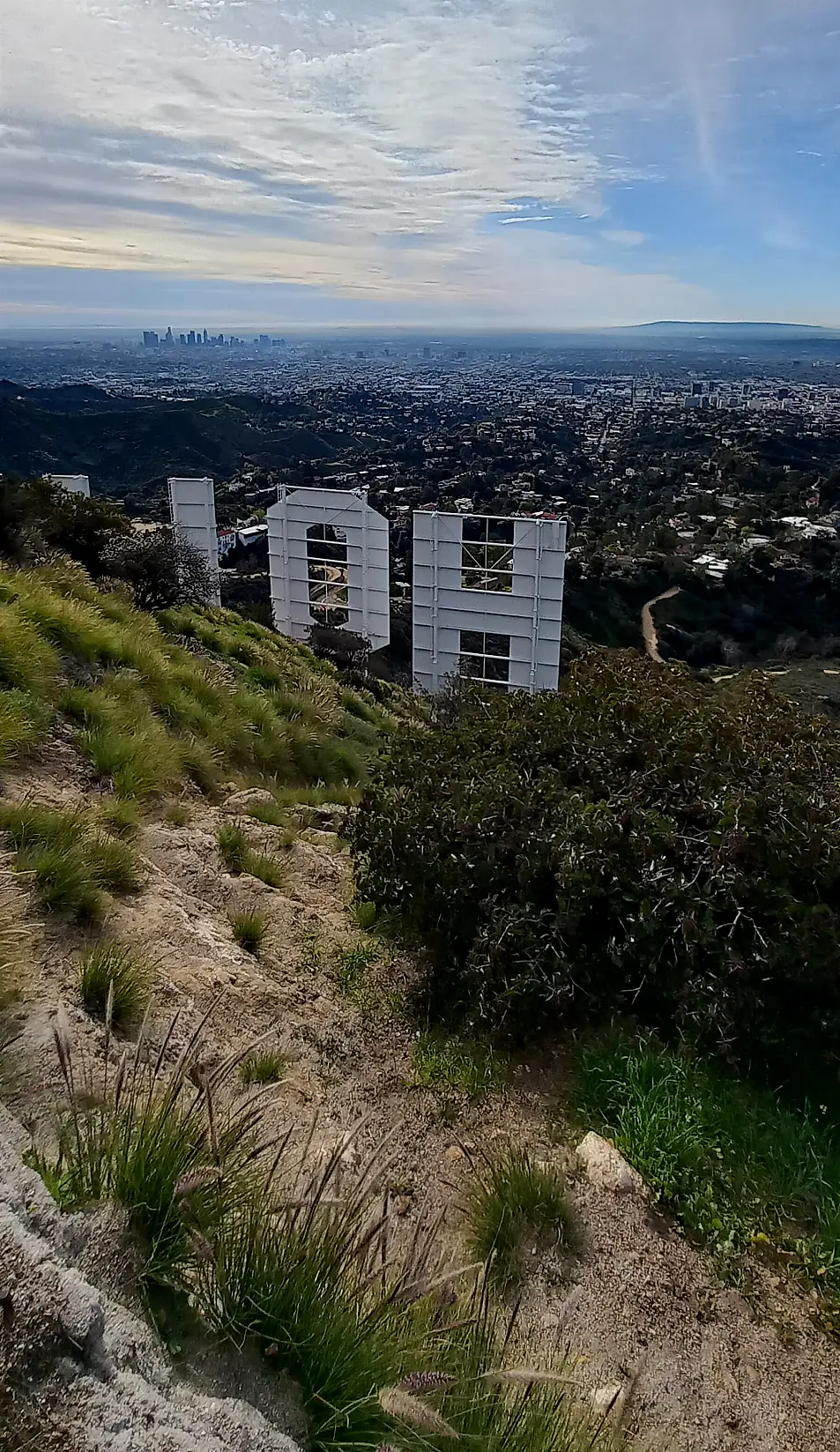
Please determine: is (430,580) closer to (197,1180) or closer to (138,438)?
(197,1180)

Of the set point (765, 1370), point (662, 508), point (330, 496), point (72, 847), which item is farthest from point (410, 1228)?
point (662, 508)

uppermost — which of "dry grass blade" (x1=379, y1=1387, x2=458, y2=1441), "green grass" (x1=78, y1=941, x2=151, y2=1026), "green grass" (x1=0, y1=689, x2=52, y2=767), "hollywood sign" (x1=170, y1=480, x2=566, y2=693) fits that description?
"dry grass blade" (x1=379, y1=1387, x2=458, y2=1441)

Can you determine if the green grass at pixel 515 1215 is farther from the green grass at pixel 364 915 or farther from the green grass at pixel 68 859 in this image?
the green grass at pixel 364 915

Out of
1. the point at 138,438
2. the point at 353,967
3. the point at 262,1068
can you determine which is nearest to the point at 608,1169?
the point at 262,1068

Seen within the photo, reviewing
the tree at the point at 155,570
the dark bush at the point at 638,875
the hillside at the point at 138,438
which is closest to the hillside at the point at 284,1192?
the dark bush at the point at 638,875

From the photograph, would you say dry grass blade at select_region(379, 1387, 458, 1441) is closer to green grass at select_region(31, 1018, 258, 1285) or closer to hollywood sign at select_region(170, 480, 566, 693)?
green grass at select_region(31, 1018, 258, 1285)

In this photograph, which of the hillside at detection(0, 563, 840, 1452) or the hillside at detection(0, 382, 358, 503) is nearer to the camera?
the hillside at detection(0, 563, 840, 1452)

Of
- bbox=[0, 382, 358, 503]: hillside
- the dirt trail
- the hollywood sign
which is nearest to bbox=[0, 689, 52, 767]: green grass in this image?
the hollywood sign

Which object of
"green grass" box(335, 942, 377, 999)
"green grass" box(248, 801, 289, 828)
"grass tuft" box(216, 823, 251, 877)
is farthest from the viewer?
"green grass" box(248, 801, 289, 828)
